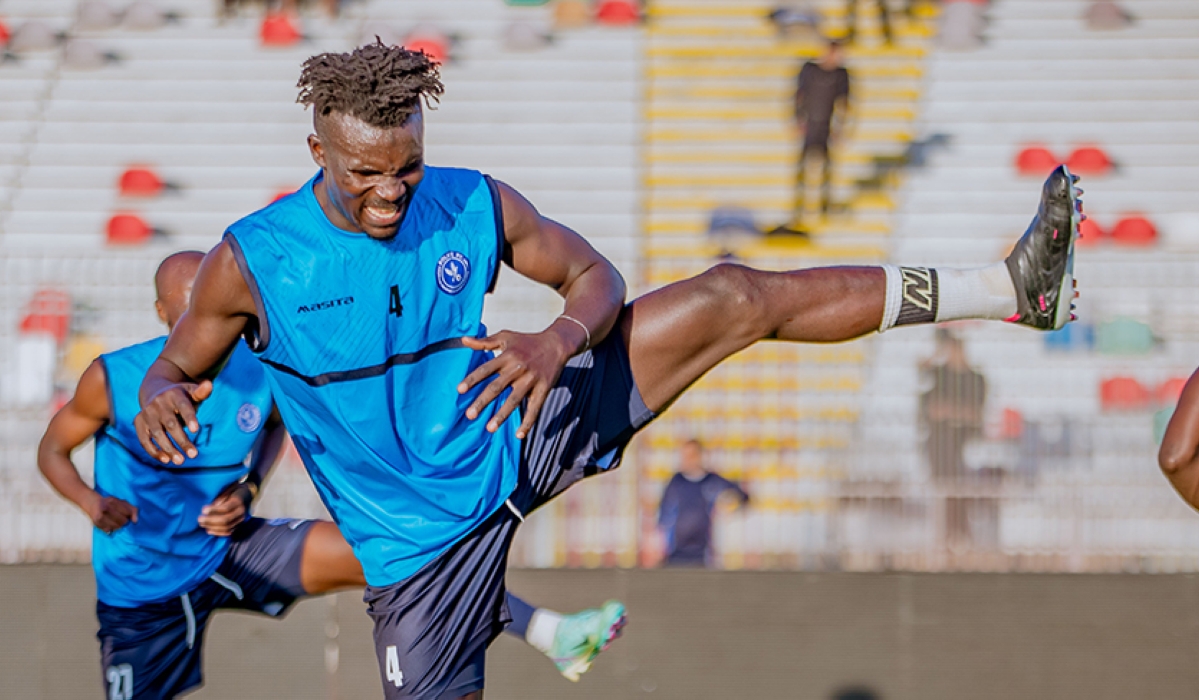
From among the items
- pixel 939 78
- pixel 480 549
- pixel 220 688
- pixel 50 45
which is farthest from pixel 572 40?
pixel 480 549

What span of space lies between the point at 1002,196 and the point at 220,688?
8382 mm

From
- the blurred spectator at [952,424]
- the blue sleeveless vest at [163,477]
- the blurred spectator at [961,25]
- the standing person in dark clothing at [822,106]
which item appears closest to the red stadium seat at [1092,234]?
the standing person in dark clothing at [822,106]

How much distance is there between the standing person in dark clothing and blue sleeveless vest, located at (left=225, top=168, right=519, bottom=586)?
8114mm

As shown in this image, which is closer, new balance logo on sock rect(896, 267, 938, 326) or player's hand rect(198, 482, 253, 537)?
new balance logo on sock rect(896, 267, 938, 326)

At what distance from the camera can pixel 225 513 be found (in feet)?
15.8

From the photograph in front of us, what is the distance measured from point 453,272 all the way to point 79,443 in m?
2.20

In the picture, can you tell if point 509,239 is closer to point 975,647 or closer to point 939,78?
point 975,647

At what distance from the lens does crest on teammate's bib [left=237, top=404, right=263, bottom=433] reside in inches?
195

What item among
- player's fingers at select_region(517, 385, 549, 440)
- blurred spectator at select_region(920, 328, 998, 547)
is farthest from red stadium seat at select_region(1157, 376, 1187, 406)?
player's fingers at select_region(517, 385, 549, 440)

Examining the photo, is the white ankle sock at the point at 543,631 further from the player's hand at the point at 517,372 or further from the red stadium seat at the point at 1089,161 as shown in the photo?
the red stadium seat at the point at 1089,161

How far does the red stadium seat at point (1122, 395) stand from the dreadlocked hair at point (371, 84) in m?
5.46

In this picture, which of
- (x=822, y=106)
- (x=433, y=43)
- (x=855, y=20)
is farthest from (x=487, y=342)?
(x=855, y=20)

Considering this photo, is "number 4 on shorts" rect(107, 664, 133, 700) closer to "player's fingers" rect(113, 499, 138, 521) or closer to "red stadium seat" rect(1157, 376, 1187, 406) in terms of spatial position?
"player's fingers" rect(113, 499, 138, 521)

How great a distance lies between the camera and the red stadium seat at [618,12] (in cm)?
1339
